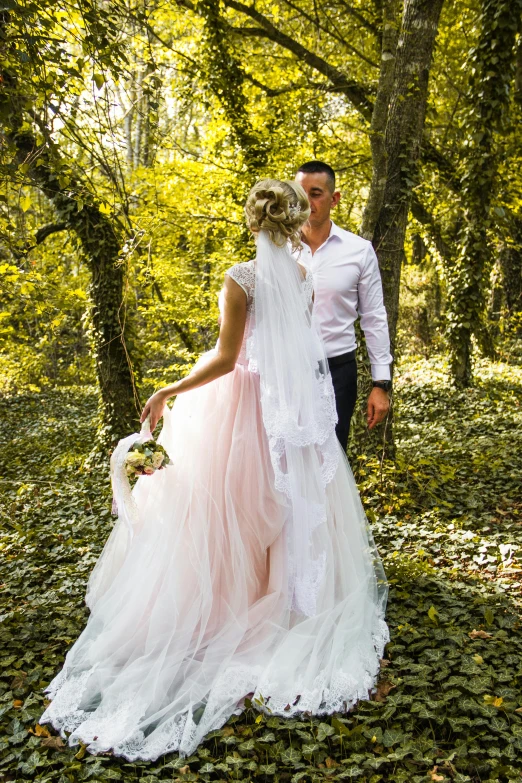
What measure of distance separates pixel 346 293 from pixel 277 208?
1.12 metres

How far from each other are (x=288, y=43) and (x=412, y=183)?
5.02m

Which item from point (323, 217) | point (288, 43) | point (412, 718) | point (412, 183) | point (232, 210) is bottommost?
point (412, 718)

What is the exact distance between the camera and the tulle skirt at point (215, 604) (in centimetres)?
260

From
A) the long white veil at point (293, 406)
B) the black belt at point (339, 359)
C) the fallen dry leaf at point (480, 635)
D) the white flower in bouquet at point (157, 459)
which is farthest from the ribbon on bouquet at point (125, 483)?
the fallen dry leaf at point (480, 635)

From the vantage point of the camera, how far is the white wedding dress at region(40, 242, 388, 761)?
2.62 m

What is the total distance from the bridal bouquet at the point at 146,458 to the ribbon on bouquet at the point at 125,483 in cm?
6

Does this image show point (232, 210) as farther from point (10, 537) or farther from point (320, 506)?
point (320, 506)

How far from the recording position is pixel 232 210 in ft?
29.7

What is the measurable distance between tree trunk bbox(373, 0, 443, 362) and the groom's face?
1639 mm

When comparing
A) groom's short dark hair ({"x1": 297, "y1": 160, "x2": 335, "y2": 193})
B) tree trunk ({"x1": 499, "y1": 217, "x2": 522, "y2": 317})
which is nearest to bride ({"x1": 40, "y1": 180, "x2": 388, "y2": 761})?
groom's short dark hair ({"x1": 297, "y1": 160, "x2": 335, "y2": 193})

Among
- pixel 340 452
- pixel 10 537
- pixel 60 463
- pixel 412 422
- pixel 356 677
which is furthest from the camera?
pixel 412 422

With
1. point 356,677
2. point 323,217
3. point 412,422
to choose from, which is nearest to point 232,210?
point 412,422

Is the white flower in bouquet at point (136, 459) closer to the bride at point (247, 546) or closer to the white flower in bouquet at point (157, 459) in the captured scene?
the white flower in bouquet at point (157, 459)

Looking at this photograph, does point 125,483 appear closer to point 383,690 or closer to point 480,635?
point 383,690
